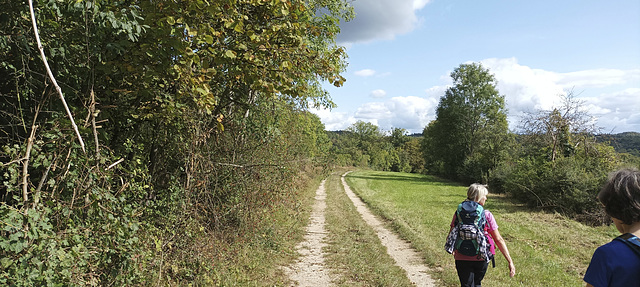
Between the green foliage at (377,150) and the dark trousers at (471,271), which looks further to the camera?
the green foliage at (377,150)

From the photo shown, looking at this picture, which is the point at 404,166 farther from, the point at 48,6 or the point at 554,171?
the point at 48,6

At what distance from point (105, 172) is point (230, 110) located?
3.74 m

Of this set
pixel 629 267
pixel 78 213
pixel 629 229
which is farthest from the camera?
pixel 78 213

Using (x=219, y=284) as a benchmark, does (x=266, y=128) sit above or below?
above

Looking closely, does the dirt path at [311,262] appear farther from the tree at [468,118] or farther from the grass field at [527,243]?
the tree at [468,118]

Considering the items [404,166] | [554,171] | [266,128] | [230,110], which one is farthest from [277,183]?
[404,166]

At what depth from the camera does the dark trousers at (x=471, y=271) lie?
4625 millimetres

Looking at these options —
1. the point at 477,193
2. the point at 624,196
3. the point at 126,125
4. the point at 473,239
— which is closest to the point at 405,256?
the point at 473,239

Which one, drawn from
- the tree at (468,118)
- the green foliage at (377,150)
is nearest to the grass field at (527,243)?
the tree at (468,118)

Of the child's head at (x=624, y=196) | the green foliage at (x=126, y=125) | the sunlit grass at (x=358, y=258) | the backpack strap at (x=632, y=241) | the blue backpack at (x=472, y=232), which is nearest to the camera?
the backpack strap at (x=632, y=241)

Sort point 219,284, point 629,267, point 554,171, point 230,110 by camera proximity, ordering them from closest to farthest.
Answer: point 629,267 < point 219,284 < point 230,110 < point 554,171

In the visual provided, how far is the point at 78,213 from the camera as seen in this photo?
368 cm

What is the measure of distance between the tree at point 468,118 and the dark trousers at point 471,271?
125 feet

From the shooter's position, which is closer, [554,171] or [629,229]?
[629,229]
